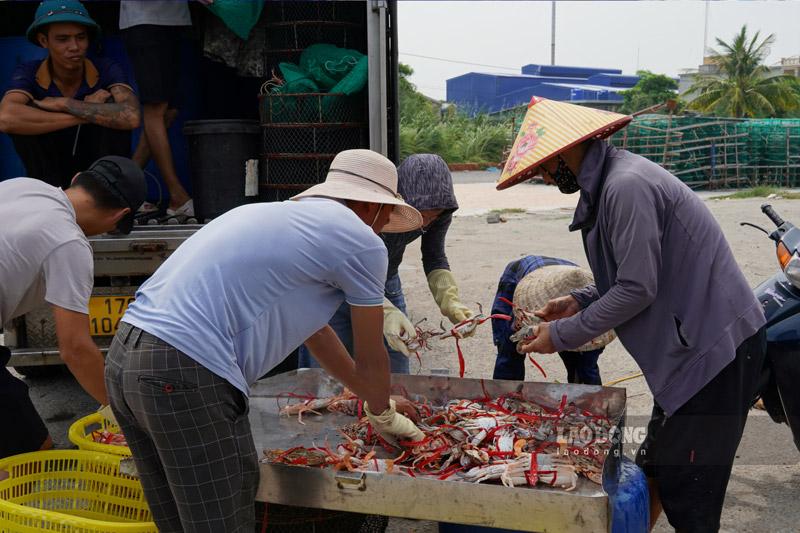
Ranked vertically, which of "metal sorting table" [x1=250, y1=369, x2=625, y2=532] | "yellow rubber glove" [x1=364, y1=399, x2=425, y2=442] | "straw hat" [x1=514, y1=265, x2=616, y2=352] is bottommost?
"metal sorting table" [x1=250, y1=369, x2=625, y2=532]

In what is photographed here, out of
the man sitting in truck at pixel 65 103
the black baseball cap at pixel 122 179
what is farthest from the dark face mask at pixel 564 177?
the man sitting in truck at pixel 65 103

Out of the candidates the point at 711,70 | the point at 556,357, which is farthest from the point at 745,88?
the point at 556,357

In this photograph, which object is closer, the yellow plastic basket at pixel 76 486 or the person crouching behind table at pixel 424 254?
the yellow plastic basket at pixel 76 486

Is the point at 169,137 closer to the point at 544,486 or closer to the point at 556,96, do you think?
the point at 544,486

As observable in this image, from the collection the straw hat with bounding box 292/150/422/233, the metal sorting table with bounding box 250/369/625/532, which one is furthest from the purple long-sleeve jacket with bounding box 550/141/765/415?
the straw hat with bounding box 292/150/422/233

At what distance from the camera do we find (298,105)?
501 centimetres

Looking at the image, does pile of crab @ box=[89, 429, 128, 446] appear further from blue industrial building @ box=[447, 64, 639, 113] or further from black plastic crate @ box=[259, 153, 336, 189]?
blue industrial building @ box=[447, 64, 639, 113]

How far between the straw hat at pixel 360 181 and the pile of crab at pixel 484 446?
0.91m

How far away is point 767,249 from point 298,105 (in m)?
7.94

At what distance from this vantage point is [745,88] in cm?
3978

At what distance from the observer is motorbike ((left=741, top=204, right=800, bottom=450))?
357 cm

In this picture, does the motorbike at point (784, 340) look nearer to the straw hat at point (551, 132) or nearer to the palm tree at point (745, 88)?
the straw hat at point (551, 132)

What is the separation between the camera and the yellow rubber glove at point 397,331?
389 centimetres

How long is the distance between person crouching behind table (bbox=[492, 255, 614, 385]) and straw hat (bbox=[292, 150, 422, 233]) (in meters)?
1.25
